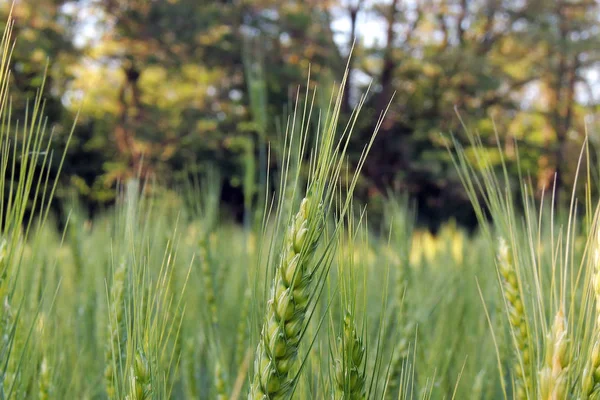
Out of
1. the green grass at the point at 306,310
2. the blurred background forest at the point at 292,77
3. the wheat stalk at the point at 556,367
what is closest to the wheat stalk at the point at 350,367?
the green grass at the point at 306,310

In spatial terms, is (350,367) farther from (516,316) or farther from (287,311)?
(516,316)

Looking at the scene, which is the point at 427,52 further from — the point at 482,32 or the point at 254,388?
the point at 254,388

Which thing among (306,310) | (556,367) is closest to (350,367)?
(306,310)

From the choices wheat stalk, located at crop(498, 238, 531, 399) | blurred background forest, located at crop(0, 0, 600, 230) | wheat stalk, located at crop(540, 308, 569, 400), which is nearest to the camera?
wheat stalk, located at crop(540, 308, 569, 400)

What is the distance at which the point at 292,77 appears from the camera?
10820 millimetres

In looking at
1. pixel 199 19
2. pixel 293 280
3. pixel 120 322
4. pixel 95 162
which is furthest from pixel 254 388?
pixel 199 19

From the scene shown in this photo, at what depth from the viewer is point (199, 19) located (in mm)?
10633

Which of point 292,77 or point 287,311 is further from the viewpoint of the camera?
point 292,77

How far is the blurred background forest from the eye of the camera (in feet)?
33.6

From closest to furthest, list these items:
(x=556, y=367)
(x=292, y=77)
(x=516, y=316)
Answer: (x=556, y=367)
(x=516, y=316)
(x=292, y=77)

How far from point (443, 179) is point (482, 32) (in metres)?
5.00

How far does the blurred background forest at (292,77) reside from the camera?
10234 mm

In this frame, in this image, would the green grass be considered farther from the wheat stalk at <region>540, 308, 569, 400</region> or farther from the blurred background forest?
the blurred background forest

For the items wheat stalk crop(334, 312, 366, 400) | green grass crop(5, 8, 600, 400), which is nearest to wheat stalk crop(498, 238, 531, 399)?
green grass crop(5, 8, 600, 400)
